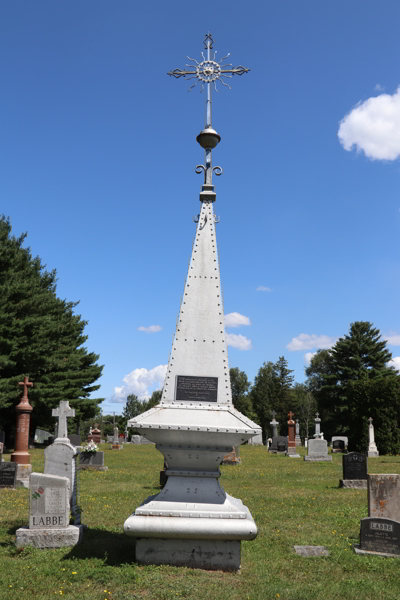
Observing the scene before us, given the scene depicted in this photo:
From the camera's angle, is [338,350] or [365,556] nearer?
[365,556]

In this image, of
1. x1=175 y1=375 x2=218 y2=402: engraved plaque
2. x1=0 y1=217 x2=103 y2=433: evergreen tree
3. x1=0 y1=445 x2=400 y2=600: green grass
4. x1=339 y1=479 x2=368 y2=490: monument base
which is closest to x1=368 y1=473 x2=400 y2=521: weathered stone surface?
x1=0 y1=445 x2=400 y2=600: green grass

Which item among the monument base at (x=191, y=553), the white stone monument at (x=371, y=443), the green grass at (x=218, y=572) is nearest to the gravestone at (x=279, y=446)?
the white stone monument at (x=371, y=443)

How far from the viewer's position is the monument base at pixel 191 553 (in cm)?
632

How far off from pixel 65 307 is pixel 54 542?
4023 centimetres

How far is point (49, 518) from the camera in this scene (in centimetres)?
760

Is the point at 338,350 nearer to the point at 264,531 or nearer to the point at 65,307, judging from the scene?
the point at 65,307

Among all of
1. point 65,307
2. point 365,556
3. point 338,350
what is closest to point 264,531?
point 365,556

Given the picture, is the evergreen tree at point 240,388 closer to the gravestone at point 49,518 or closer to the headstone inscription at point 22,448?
the headstone inscription at point 22,448

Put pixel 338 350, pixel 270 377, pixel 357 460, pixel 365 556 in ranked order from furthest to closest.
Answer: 1. pixel 270 377
2. pixel 338 350
3. pixel 357 460
4. pixel 365 556

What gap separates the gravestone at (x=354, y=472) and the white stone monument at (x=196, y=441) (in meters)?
9.22

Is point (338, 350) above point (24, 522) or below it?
above

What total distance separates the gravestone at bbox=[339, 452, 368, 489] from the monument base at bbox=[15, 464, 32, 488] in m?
10.1

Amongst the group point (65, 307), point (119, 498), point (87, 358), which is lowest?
point (119, 498)

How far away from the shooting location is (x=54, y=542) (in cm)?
Result: 741
